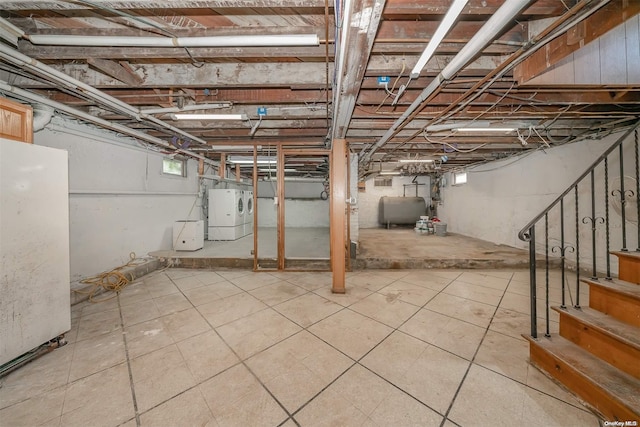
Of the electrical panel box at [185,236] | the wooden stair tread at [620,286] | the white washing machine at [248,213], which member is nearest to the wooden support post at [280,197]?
the electrical panel box at [185,236]

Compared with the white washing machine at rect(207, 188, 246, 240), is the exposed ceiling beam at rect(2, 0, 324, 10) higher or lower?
higher

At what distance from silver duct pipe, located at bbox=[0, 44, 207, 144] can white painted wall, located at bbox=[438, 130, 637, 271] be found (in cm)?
721

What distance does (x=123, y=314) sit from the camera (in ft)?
8.41

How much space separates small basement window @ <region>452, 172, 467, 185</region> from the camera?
7.13 metres

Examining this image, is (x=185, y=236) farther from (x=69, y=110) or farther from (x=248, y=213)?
(x=69, y=110)

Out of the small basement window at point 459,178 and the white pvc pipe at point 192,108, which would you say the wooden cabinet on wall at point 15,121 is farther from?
the small basement window at point 459,178

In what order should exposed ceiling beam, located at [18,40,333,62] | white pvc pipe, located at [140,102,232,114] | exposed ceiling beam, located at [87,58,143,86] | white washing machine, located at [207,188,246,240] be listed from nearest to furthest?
exposed ceiling beam, located at [18,40,333,62], exposed ceiling beam, located at [87,58,143,86], white pvc pipe, located at [140,102,232,114], white washing machine, located at [207,188,246,240]

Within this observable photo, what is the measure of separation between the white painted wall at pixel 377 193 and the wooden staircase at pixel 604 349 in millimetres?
7195

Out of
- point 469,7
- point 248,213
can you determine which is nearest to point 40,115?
point 469,7

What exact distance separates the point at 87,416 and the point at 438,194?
9556 millimetres

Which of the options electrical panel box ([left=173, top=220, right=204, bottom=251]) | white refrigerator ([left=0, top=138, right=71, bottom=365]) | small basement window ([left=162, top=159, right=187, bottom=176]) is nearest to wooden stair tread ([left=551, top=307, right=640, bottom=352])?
white refrigerator ([left=0, top=138, right=71, bottom=365])

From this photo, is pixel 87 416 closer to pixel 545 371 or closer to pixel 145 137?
pixel 545 371

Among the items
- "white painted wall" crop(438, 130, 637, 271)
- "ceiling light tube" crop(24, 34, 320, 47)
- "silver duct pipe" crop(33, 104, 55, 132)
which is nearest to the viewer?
"ceiling light tube" crop(24, 34, 320, 47)

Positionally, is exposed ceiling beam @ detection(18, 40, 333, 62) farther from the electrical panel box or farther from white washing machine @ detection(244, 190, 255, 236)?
white washing machine @ detection(244, 190, 255, 236)
